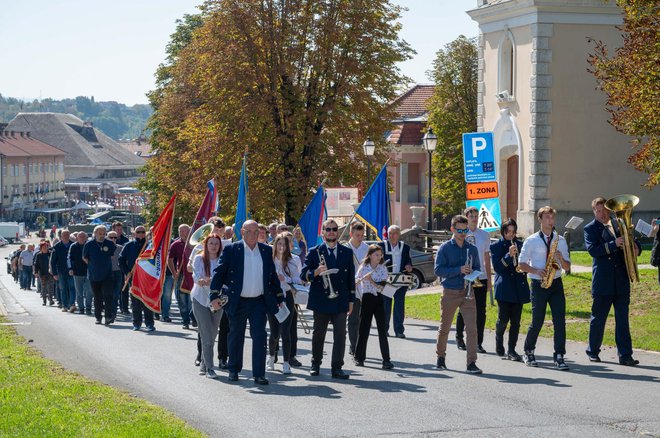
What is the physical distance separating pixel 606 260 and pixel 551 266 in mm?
828

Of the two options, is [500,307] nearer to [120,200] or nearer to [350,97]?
[350,97]

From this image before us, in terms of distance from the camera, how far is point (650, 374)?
46.1ft

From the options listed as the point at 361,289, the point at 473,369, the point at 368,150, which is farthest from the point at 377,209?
the point at 368,150

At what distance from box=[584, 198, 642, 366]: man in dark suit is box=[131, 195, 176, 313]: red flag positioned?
280 inches

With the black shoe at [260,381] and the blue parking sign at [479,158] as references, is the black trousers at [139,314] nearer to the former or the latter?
the blue parking sign at [479,158]

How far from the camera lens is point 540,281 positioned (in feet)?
48.9

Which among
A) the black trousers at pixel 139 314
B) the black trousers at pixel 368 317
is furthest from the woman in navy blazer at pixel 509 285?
the black trousers at pixel 139 314

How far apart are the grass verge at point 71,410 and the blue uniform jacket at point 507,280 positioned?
17.5 ft

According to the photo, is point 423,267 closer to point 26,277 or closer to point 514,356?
point 514,356

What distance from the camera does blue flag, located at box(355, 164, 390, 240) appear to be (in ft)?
70.8

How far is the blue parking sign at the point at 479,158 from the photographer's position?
75.9 feet

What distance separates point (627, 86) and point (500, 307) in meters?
6.89

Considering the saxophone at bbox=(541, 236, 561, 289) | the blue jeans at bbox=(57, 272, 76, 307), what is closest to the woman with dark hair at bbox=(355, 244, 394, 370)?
the saxophone at bbox=(541, 236, 561, 289)

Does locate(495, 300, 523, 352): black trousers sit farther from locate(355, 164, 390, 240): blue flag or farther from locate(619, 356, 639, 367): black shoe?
locate(355, 164, 390, 240): blue flag
